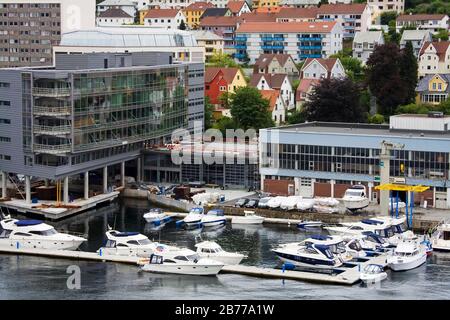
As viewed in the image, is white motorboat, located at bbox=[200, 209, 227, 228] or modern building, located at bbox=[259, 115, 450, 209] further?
modern building, located at bbox=[259, 115, 450, 209]

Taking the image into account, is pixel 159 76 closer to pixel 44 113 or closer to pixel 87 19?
pixel 44 113

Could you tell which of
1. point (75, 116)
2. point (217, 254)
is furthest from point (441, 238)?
point (75, 116)

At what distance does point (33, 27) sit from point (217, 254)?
120 ft

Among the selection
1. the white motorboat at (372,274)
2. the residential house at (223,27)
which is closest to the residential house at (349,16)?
the residential house at (223,27)

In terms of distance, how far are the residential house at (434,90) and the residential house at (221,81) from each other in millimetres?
10397

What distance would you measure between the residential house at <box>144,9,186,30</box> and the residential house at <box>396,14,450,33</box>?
73.1 feet

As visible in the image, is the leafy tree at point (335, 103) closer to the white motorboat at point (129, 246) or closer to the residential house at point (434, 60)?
the residential house at point (434, 60)

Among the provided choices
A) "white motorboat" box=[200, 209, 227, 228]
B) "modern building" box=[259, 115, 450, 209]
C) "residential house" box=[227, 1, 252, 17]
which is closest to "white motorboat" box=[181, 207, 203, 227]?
"white motorboat" box=[200, 209, 227, 228]

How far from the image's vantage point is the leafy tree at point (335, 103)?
44906 millimetres

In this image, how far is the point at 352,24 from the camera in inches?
2948

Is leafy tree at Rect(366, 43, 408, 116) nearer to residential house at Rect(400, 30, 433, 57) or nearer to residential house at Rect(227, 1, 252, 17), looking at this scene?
residential house at Rect(400, 30, 433, 57)

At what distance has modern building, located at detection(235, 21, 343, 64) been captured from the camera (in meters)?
69.1

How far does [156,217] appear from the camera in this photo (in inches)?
1277

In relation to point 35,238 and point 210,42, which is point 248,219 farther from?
point 210,42
